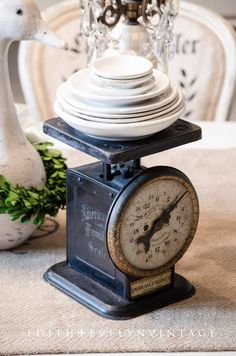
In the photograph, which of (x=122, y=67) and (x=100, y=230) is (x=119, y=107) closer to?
(x=122, y=67)

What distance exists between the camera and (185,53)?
2096 mm

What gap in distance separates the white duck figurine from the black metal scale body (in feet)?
0.31

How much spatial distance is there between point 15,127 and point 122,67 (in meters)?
0.24

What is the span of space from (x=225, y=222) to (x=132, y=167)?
0.29 metres

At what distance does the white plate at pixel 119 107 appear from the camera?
3.67ft

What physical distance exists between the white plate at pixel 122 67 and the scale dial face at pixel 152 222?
0.13m

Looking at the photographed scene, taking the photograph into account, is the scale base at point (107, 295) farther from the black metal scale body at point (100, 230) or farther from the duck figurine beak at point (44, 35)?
the duck figurine beak at point (44, 35)

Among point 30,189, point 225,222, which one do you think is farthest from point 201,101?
point 30,189

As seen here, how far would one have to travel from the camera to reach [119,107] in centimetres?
113

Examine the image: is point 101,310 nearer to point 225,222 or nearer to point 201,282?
point 201,282

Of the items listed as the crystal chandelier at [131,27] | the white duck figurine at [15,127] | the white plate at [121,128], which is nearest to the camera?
the white plate at [121,128]

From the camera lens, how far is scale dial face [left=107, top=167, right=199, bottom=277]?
114 centimetres

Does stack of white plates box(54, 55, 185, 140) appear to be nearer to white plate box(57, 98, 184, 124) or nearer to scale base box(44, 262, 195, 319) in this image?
white plate box(57, 98, 184, 124)

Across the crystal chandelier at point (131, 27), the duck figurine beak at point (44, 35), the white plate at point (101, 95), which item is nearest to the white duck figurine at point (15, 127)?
the duck figurine beak at point (44, 35)
